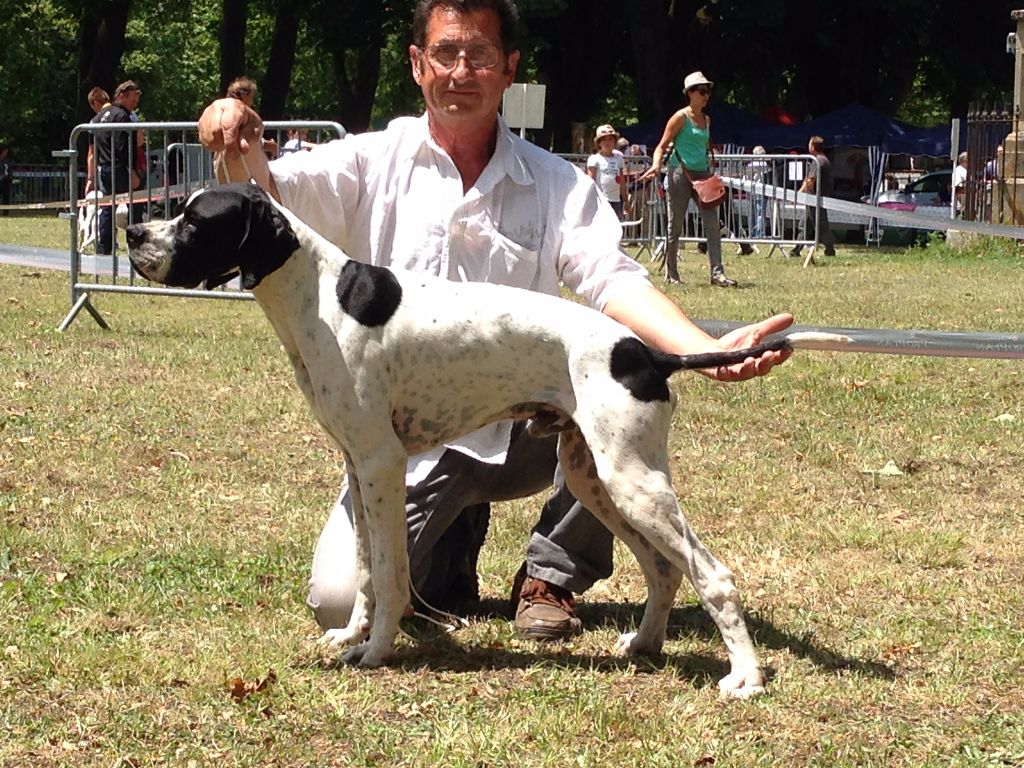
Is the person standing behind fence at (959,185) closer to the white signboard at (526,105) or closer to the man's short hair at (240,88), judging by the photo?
the white signboard at (526,105)

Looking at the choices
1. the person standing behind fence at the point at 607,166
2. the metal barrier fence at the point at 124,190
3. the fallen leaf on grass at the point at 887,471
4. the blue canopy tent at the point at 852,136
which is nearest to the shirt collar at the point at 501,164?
the fallen leaf on grass at the point at 887,471

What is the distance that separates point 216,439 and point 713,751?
4445mm

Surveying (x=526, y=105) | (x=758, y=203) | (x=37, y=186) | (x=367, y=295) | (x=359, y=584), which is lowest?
(x=359, y=584)

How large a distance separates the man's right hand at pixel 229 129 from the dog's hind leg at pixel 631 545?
120 cm

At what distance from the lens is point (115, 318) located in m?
12.4

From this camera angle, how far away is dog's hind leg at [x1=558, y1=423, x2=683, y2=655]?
14.7ft

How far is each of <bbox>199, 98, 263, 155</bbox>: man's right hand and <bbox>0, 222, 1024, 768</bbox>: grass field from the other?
141 centimetres

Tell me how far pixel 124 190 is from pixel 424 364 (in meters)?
12.3

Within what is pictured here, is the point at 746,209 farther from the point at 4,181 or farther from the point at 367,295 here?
the point at 4,181

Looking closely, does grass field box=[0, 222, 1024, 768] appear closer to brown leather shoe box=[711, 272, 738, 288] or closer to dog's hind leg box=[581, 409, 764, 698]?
dog's hind leg box=[581, 409, 764, 698]

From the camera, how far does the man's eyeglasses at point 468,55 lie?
4.50 m

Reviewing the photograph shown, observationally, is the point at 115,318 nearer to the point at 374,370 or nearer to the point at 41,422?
the point at 41,422

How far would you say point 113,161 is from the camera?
11.7 meters

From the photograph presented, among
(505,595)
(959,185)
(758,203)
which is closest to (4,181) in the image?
(758,203)
